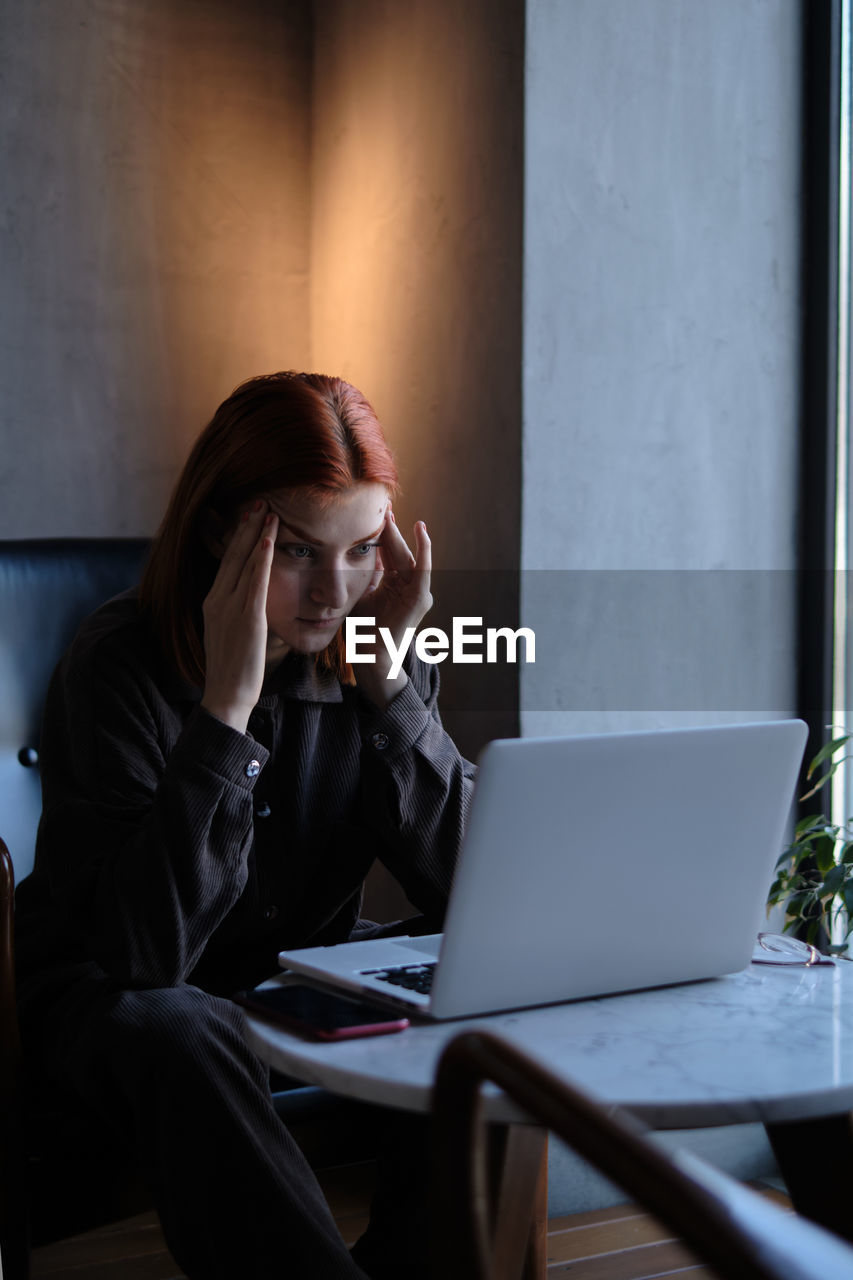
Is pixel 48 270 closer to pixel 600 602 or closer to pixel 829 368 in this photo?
pixel 600 602

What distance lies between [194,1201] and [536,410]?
1.18 m

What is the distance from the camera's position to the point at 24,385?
207 centimetres

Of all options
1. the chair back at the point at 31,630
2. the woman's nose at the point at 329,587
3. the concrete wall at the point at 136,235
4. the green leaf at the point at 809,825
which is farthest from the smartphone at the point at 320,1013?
the concrete wall at the point at 136,235

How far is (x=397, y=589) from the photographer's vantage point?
1.56 m

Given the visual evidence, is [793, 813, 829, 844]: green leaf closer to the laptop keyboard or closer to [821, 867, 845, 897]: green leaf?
[821, 867, 845, 897]: green leaf

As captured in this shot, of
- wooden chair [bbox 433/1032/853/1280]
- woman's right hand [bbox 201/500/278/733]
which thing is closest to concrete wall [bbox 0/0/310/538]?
woman's right hand [bbox 201/500/278/733]

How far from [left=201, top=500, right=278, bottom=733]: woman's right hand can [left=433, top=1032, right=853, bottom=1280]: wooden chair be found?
681 millimetres

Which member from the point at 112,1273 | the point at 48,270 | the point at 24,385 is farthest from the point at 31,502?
the point at 112,1273

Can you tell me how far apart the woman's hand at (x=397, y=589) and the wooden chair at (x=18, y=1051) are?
1.15 ft

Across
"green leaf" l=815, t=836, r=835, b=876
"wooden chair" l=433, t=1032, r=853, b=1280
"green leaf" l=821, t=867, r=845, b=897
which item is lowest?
"green leaf" l=821, t=867, r=845, b=897

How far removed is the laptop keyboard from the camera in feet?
3.31

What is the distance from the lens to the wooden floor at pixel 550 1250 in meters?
1.71

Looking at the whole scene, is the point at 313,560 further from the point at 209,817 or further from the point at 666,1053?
the point at 666,1053

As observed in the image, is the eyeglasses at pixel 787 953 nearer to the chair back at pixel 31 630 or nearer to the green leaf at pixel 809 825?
the green leaf at pixel 809 825
